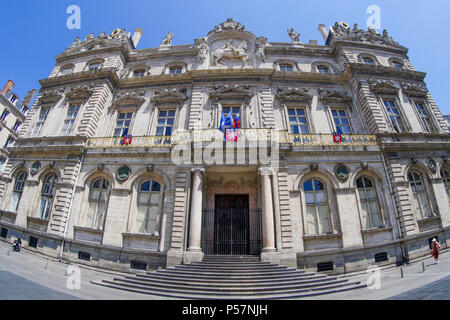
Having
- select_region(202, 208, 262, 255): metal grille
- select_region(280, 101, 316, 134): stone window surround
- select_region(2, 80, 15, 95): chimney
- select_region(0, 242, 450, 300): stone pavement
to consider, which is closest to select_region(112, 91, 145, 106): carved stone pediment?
select_region(202, 208, 262, 255): metal grille

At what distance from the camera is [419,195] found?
12.2m

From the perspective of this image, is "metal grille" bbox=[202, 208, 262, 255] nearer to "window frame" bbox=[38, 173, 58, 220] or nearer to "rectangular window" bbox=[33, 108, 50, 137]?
"window frame" bbox=[38, 173, 58, 220]

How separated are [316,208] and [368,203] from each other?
3262 mm

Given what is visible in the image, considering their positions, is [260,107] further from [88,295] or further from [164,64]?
[88,295]

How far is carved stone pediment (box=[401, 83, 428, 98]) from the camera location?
607 inches

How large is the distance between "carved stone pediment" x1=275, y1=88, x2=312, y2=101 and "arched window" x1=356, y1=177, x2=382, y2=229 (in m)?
7.13

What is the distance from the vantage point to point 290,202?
444 inches

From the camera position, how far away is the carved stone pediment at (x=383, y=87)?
14.9 m

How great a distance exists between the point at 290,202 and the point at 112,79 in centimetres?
1700

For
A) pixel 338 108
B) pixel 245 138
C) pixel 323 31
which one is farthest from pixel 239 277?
pixel 323 31

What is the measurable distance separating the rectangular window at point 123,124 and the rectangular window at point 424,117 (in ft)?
73.9

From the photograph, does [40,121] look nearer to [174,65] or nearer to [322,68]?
[174,65]
